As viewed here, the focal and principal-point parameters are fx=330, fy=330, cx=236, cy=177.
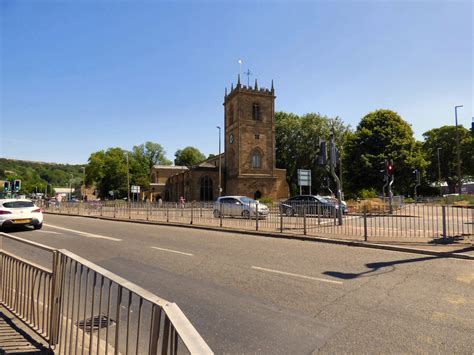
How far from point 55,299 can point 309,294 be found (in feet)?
12.7

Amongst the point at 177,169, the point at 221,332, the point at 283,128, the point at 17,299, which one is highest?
the point at 283,128

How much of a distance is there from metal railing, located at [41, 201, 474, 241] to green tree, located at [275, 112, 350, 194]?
46785 millimetres

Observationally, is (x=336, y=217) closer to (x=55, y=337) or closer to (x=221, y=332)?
(x=221, y=332)

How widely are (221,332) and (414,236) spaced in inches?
402

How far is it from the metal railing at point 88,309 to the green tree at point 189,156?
10008cm

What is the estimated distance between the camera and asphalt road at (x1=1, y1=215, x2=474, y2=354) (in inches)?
156

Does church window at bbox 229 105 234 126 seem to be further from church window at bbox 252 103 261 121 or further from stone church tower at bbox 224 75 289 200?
church window at bbox 252 103 261 121

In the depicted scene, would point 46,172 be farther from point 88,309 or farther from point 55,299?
point 88,309

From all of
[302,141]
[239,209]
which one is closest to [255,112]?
[302,141]

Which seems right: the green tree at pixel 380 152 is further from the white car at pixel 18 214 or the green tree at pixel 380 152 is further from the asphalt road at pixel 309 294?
the white car at pixel 18 214

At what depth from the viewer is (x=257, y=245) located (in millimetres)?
10945

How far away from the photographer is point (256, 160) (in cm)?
5219

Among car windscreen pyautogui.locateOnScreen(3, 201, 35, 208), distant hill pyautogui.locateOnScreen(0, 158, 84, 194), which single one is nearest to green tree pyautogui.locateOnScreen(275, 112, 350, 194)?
car windscreen pyautogui.locateOnScreen(3, 201, 35, 208)

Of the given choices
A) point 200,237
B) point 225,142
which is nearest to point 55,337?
point 200,237
